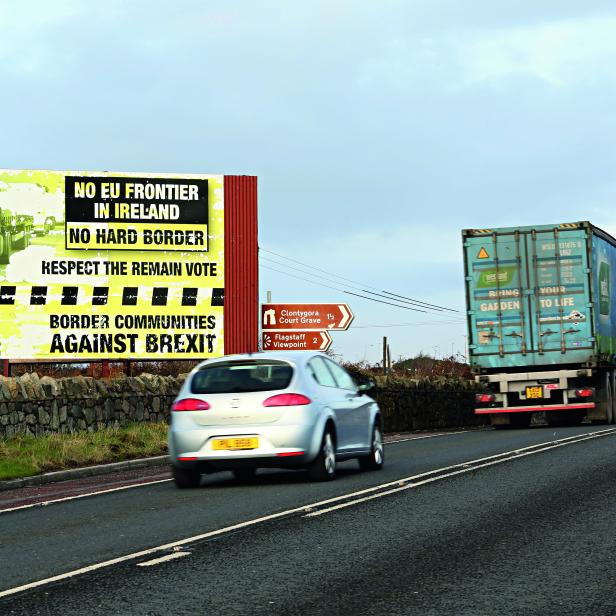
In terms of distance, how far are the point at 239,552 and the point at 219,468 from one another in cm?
514

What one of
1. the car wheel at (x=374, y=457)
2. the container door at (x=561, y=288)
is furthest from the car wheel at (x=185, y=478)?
the container door at (x=561, y=288)

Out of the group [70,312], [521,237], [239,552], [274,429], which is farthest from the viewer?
[70,312]

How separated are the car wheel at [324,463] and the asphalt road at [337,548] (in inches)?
8.5

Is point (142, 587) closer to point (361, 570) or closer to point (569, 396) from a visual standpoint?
point (361, 570)

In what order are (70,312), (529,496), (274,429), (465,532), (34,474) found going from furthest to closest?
(70,312) < (34,474) < (274,429) < (529,496) < (465,532)

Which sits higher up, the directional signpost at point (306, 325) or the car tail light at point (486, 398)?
the directional signpost at point (306, 325)

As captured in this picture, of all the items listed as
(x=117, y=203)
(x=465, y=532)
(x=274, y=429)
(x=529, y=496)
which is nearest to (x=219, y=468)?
(x=274, y=429)

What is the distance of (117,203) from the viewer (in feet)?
93.7

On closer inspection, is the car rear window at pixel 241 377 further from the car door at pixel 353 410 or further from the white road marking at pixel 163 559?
the white road marking at pixel 163 559

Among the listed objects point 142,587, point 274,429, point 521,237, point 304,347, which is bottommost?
point 142,587

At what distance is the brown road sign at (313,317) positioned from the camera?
93.3 ft

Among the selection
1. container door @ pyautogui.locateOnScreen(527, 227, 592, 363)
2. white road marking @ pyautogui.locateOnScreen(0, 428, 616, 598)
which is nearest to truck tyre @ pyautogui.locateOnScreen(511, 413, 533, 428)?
container door @ pyautogui.locateOnScreen(527, 227, 592, 363)

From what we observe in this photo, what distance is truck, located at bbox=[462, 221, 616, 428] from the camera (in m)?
26.1

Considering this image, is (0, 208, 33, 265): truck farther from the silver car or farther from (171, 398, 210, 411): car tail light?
(171, 398, 210, 411): car tail light
